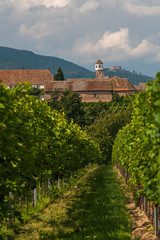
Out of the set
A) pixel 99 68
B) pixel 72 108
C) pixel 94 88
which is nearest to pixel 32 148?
pixel 72 108

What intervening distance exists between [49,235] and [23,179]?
1.77 metres

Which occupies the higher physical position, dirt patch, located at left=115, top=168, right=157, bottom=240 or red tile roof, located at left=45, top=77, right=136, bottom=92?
red tile roof, located at left=45, top=77, right=136, bottom=92

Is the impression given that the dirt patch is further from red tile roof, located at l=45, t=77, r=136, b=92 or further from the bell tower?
the bell tower

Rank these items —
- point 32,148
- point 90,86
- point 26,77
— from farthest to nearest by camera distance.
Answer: point 26,77
point 90,86
point 32,148

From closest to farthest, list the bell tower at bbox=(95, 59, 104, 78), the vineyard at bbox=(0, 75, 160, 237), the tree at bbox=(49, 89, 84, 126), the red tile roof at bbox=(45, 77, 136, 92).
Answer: the vineyard at bbox=(0, 75, 160, 237), the tree at bbox=(49, 89, 84, 126), the red tile roof at bbox=(45, 77, 136, 92), the bell tower at bbox=(95, 59, 104, 78)

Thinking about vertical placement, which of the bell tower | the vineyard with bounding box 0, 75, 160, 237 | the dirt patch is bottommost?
the dirt patch

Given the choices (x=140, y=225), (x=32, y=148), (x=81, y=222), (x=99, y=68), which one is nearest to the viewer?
(x=32, y=148)

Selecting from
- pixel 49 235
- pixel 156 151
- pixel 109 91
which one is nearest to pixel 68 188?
pixel 49 235

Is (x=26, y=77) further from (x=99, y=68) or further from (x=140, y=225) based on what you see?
(x=140, y=225)

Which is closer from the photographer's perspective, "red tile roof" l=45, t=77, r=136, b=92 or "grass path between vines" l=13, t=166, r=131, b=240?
"grass path between vines" l=13, t=166, r=131, b=240

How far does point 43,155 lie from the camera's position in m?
11.8

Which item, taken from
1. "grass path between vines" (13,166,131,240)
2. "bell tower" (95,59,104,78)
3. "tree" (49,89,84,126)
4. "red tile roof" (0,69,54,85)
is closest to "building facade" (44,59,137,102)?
"red tile roof" (0,69,54,85)

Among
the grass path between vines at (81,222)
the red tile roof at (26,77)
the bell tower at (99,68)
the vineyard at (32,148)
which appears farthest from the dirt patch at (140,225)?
the bell tower at (99,68)

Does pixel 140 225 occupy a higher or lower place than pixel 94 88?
lower
